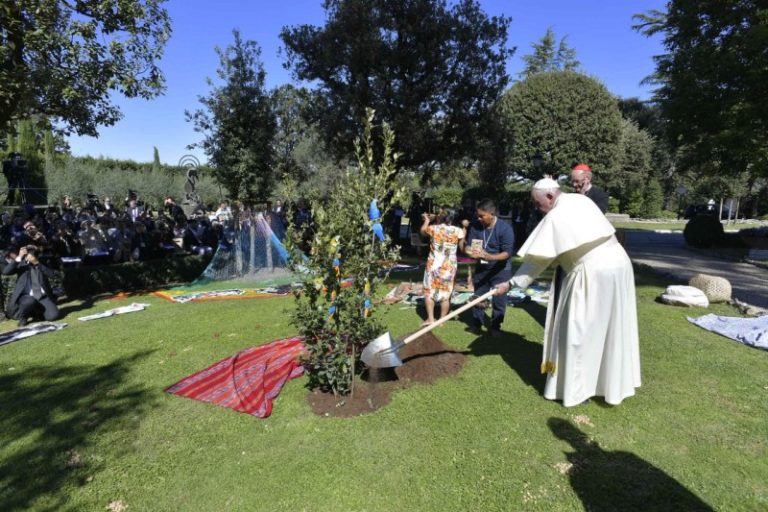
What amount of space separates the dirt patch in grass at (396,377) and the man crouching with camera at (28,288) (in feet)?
23.1

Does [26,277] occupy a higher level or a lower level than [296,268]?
lower

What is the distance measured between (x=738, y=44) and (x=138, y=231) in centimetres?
1804

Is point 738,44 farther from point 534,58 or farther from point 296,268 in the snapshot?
point 534,58

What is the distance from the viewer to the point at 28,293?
8.72 meters

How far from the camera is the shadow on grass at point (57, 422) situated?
3492mm

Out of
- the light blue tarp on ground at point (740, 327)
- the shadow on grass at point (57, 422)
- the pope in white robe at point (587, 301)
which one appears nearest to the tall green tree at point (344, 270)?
the pope in white robe at point (587, 301)

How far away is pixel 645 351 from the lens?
5.74 metres

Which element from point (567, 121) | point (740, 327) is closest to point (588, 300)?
point (740, 327)

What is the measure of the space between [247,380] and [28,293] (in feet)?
20.9

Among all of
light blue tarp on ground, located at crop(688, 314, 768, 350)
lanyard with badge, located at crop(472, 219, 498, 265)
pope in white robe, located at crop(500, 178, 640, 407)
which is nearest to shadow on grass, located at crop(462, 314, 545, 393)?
pope in white robe, located at crop(500, 178, 640, 407)

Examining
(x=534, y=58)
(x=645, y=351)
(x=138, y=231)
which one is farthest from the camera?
(x=534, y=58)

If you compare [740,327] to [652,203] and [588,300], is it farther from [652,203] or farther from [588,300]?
[652,203]

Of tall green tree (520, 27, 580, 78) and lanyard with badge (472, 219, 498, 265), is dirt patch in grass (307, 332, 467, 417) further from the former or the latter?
tall green tree (520, 27, 580, 78)

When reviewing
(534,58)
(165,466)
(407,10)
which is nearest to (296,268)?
(165,466)
